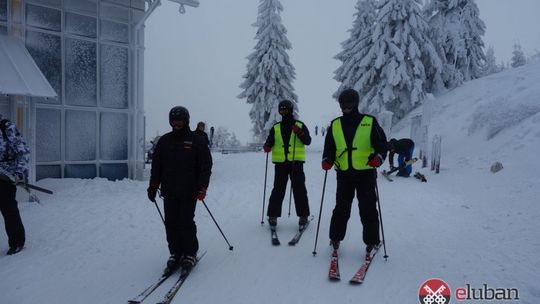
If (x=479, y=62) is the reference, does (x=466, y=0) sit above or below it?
above

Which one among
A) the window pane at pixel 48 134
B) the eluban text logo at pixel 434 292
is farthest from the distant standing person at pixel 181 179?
the window pane at pixel 48 134

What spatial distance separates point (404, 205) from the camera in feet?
26.3

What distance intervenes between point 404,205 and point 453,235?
7.63ft

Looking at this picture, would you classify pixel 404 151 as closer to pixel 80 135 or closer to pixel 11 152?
pixel 80 135

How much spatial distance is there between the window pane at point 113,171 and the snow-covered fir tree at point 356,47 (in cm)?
1716

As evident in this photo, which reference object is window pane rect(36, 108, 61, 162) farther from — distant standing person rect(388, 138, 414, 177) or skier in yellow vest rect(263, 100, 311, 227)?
distant standing person rect(388, 138, 414, 177)

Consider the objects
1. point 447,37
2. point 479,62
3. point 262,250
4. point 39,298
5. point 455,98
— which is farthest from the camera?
point 479,62

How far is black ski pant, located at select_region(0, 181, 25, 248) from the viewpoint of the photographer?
506cm

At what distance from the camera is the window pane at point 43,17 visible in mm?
9672

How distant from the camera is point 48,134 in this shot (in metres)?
10.1

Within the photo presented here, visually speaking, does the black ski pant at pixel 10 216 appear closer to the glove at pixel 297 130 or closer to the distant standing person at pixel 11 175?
the distant standing person at pixel 11 175

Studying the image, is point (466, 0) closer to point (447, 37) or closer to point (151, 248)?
point (447, 37)

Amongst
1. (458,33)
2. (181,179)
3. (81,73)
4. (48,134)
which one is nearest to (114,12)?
(81,73)

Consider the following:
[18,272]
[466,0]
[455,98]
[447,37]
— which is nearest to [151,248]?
[18,272]
